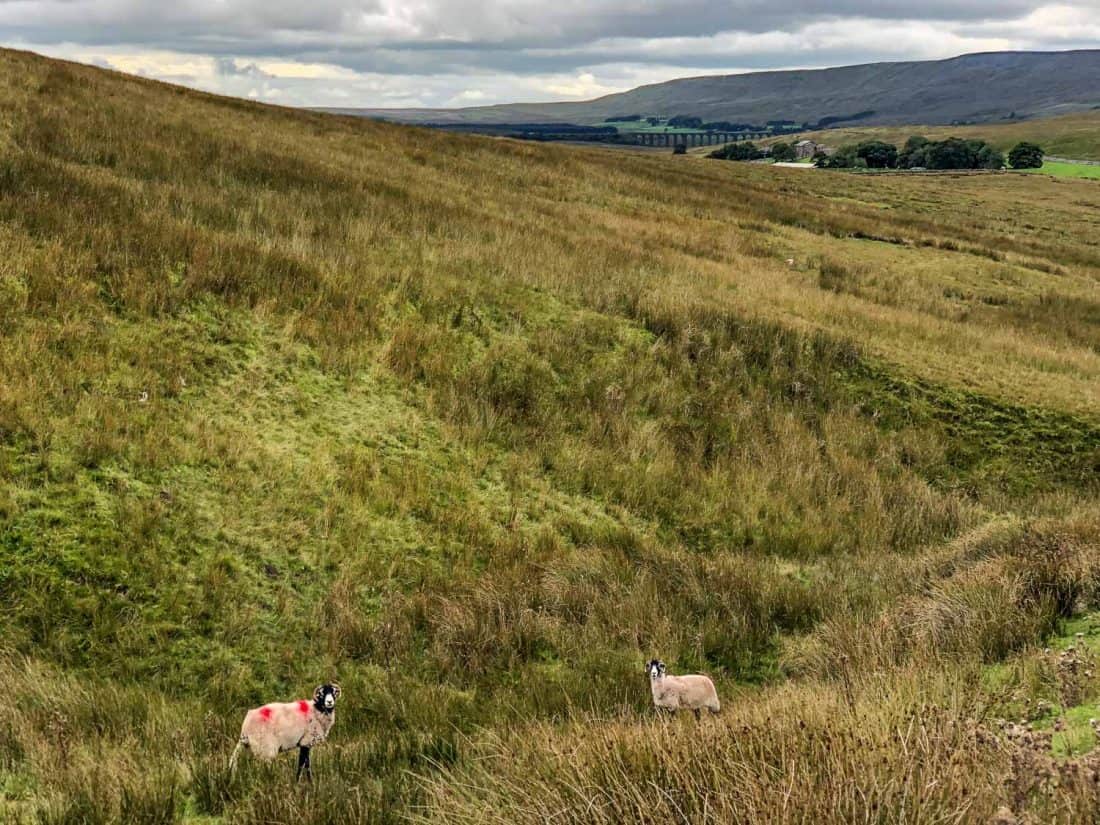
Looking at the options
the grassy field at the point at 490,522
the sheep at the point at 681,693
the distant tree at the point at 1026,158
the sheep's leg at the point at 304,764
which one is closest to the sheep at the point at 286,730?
the sheep's leg at the point at 304,764

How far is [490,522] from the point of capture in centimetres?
770

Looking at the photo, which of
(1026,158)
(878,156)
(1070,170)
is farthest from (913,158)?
(1070,170)

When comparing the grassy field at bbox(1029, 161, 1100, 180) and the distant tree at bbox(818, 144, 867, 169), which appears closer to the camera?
the grassy field at bbox(1029, 161, 1100, 180)

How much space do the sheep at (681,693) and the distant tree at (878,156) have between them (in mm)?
146696

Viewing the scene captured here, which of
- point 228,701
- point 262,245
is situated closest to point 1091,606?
point 228,701

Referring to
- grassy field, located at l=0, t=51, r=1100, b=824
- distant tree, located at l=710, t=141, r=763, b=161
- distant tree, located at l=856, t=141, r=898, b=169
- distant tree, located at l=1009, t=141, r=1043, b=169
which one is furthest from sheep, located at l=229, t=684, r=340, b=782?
distant tree, located at l=710, t=141, r=763, b=161

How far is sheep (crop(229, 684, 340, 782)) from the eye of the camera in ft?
12.6

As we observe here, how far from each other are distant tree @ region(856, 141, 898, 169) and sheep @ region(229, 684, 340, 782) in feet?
486

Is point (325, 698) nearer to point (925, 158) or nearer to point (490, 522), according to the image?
point (490, 522)

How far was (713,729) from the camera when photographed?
11.6ft

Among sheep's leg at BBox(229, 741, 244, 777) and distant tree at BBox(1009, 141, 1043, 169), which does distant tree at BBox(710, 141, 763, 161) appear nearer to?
distant tree at BBox(1009, 141, 1043, 169)

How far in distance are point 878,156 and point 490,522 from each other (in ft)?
481

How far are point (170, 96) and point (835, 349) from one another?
93.4ft

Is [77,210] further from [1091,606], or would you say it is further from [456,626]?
[1091,606]
